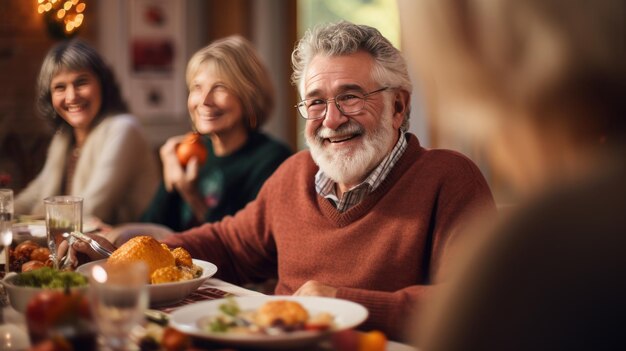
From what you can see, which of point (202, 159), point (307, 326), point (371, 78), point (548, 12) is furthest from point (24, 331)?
point (202, 159)

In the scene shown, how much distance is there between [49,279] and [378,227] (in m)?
0.82

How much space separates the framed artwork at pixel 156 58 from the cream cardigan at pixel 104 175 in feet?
8.38

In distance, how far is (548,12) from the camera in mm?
468

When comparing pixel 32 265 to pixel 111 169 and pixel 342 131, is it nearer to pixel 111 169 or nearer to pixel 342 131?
pixel 342 131

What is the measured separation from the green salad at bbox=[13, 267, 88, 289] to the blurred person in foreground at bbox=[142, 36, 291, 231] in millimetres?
1377

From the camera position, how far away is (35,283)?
4.94ft

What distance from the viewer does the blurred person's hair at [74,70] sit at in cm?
272

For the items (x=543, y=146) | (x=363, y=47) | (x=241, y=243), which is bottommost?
(x=241, y=243)

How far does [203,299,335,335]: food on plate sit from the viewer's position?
1.21m

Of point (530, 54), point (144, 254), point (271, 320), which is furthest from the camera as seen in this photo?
point (144, 254)

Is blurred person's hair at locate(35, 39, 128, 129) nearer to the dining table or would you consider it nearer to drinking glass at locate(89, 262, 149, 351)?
the dining table

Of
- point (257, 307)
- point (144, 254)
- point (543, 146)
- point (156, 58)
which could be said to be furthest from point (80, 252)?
point (156, 58)

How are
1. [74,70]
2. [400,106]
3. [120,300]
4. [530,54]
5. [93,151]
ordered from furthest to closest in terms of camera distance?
[93,151], [74,70], [400,106], [120,300], [530,54]

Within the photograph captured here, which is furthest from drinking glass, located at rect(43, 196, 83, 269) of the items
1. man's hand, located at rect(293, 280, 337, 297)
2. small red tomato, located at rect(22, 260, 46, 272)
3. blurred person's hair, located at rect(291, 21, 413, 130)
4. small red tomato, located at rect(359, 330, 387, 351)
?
small red tomato, located at rect(359, 330, 387, 351)
